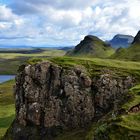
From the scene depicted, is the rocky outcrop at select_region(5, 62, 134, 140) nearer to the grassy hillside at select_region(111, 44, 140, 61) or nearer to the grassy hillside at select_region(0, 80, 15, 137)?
the grassy hillside at select_region(0, 80, 15, 137)

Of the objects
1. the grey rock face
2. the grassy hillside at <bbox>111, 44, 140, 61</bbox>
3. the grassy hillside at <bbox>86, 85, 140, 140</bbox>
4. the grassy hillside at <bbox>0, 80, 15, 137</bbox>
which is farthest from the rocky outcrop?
the grassy hillside at <bbox>111, 44, 140, 61</bbox>

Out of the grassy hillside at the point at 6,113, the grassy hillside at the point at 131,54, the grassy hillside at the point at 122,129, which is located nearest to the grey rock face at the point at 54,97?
the grassy hillside at the point at 6,113

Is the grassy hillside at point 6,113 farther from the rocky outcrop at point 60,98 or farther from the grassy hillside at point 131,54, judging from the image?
the grassy hillside at point 131,54

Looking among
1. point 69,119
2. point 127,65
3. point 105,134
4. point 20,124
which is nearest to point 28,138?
point 20,124

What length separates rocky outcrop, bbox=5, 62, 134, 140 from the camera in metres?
73.6

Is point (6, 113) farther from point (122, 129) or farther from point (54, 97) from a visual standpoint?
point (122, 129)

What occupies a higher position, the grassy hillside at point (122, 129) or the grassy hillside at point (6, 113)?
the grassy hillside at point (122, 129)

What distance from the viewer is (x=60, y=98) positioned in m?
75.9

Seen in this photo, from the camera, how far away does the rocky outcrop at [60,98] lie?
7362 cm

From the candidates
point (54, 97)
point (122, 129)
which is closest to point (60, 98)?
point (54, 97)

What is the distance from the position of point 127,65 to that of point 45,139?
75.7ft

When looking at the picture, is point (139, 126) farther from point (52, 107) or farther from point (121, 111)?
point (52, 107)

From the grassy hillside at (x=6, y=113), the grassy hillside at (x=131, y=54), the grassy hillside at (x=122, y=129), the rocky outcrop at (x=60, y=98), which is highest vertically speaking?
the grassy hillside at (x=131, y=54)

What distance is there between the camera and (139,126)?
36.3 meters
